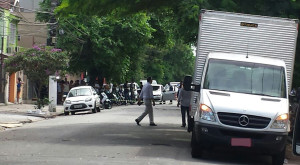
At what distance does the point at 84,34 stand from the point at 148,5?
85.0 feet

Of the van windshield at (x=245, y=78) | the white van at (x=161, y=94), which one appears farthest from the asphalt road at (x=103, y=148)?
the white van at (x=161, y=94)

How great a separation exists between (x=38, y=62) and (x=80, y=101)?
10.7 ft

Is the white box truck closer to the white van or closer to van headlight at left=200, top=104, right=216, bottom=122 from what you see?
van headlight at left=200, top=104, right=216, bottom=122

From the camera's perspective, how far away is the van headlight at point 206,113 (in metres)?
13.9

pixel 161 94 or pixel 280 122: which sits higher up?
pixel 161 94

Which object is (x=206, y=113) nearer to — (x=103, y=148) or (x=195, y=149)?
(x=195, y=149)

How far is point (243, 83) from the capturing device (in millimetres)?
15055

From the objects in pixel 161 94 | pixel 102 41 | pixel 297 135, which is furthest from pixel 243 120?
pixel 161 94

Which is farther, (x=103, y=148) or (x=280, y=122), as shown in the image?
(x=103, y=148)

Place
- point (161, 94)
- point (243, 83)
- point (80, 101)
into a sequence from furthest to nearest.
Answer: point (161, 94)
point (80, 101)
point (243, 83)

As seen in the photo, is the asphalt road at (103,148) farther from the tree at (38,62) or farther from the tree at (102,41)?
the tree at (102,41)

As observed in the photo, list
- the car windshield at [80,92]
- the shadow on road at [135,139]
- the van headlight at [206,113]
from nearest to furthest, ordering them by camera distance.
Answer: the van headlight at [206,113] < the shadow on road at [135,139] < the car windshield at [80,92]

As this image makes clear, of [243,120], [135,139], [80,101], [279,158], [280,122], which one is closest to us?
[243,120]

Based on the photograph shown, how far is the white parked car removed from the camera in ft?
111
